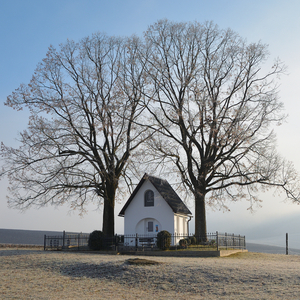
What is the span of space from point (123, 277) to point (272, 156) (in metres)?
18.2

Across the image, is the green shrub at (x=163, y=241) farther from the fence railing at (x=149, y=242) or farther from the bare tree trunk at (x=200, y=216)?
the bare tree trunk at (x=200, y=216)

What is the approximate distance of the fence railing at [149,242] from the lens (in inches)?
1030

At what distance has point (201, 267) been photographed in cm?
1406

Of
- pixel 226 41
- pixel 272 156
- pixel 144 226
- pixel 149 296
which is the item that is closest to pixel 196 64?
pixel 226 41

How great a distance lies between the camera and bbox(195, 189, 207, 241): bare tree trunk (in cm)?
2770

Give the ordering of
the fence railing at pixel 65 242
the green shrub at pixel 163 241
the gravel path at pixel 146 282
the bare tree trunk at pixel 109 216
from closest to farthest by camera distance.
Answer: the gravel path at pixel 146 282
the green shrub at pixel 163 241
the fence railing at pixel 65 242
the bare tree trunk at pixel 109 216

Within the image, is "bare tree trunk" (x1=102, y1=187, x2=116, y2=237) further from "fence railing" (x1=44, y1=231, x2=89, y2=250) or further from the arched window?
the arched window

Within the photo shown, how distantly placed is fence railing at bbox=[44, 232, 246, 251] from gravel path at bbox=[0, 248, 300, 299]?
35.5 ft

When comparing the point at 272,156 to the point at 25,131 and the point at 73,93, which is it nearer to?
the point at 73,93

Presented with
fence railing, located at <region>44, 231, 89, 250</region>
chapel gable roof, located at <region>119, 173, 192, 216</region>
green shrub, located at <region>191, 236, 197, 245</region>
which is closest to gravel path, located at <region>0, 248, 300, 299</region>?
fence railing, located at <region>44, 231, 89, 250</region>

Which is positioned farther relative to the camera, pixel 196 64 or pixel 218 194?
pixel 196 64

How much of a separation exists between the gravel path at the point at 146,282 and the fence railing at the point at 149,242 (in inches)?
426

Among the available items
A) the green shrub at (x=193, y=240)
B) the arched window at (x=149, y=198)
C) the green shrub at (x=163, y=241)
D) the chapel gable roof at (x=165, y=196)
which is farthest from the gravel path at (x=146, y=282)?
the arched window at (x=149, y=198)

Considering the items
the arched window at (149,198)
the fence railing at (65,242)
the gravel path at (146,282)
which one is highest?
the arched window at (149,198)
